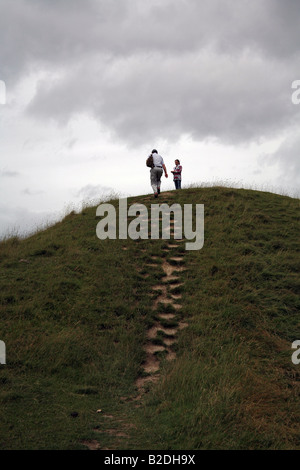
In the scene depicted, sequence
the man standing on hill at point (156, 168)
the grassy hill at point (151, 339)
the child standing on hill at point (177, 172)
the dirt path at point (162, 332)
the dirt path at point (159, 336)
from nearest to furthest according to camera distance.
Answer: the grassy hill at point (151, 339) < the dirt path at point (159, 336) < the dirt path at point (162, 332) < the man standing on hill at point (156, 168) < the child standing on hill at point (177, 172)

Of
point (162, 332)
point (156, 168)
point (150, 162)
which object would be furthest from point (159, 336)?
point (150, 162)

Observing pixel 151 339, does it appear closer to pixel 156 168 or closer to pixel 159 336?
pixel 159 336

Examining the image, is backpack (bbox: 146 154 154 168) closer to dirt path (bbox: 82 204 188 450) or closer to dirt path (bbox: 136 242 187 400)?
dirt path (bbox: 82 204 188 450)

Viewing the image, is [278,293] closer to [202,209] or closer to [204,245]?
[204,245]

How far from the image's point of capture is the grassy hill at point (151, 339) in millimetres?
5898

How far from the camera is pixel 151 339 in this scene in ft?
31.4

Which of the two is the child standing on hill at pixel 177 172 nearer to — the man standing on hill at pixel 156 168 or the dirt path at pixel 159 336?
the man standing on hill at pixel 156 168

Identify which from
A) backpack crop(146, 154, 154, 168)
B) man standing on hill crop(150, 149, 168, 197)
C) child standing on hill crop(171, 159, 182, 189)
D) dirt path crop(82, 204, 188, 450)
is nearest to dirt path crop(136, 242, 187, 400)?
dirt path crop(82, 204, 188, 450)

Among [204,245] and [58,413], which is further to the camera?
[204,245]

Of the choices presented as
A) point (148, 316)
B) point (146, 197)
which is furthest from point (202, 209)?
point (148, 316)

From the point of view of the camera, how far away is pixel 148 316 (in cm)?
1041

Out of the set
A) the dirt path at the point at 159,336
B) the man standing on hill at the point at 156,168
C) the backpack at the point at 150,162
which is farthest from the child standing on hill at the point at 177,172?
the dirt path at the point at 159,336

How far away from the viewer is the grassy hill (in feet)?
19.4

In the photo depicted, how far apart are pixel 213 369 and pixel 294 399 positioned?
1.54 meters
